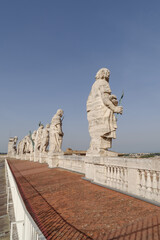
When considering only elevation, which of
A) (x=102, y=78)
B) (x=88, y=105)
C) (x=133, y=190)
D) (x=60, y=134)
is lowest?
(x=133, y=190)

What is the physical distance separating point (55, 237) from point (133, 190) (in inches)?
114

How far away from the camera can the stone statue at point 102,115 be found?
7.31 m

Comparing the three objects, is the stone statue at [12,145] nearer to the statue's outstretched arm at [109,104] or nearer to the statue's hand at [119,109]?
the statue's outstretched arm at [109,104]

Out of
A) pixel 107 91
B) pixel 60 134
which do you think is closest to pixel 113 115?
pixel 107 91

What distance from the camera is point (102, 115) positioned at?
24.3ft

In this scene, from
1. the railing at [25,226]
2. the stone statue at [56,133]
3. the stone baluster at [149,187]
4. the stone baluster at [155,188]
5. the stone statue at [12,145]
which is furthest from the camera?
the stone statue at [12,145]

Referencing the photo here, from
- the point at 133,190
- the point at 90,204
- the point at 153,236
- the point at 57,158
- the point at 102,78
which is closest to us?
the point at 153,236

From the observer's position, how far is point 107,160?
21.1ft

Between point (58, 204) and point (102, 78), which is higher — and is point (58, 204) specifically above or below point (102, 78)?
below

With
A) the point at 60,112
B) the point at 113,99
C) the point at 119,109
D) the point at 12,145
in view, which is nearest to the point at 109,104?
the point at 113,99

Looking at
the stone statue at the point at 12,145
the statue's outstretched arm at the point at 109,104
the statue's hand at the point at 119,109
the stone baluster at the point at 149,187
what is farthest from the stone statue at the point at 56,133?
the stone statue at the point at 12,145

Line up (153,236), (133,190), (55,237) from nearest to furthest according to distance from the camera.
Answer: (153,236), (55,237), (133,190)

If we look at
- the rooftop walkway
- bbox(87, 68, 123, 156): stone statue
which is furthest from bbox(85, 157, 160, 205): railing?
bbox(87, 68, 123, 156): stone statue

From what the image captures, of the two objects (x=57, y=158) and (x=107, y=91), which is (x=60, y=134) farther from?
(x=107, y=91)
